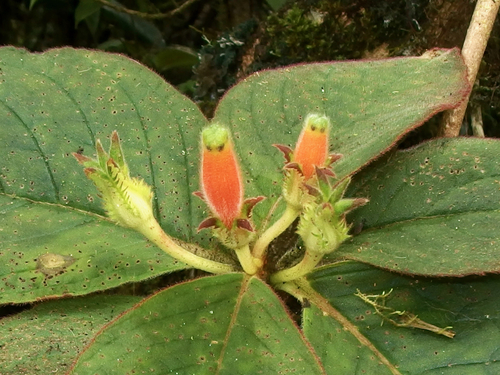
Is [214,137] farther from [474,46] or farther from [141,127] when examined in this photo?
[474,46]

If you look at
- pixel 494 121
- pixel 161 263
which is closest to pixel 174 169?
pixel 161 263

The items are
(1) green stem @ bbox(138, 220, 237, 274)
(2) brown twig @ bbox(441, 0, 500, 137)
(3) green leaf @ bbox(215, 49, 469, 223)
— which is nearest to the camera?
(1) green stem @ bbox(138, 220, 237, 274)

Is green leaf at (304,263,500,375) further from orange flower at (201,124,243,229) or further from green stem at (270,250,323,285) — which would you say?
orange flower at (201,124,243,229)

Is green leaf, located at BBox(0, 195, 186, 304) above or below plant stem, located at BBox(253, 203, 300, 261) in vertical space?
below

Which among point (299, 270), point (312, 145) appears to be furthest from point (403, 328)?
point (312, 145)

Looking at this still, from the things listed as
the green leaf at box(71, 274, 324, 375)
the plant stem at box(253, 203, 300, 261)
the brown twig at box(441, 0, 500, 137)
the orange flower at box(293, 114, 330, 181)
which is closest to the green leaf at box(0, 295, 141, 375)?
the green leaf at box(71, 274, 324, 375)
